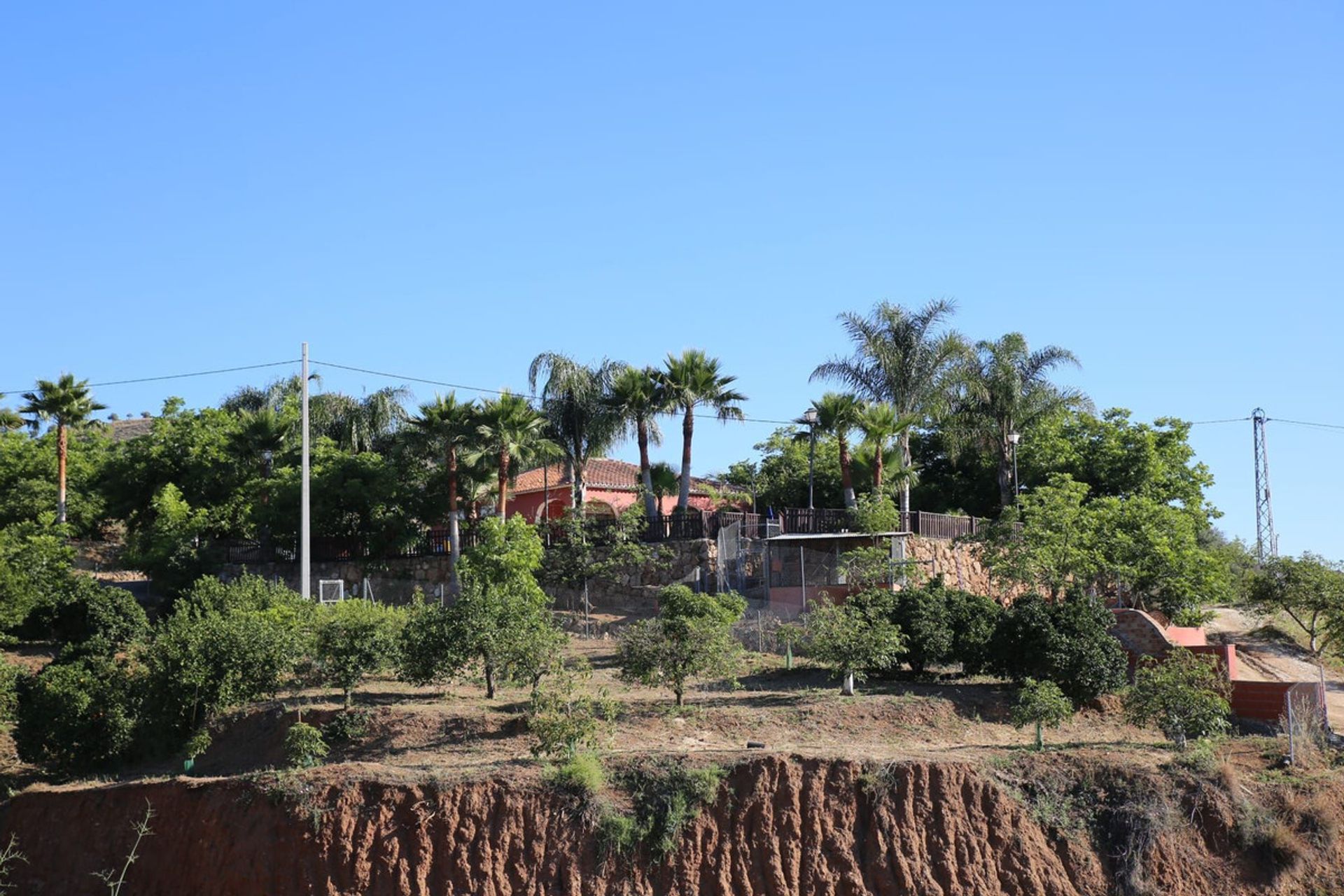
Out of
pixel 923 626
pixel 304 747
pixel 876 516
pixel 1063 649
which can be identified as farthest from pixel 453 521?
pixel 1063 649

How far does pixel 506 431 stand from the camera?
130 feet

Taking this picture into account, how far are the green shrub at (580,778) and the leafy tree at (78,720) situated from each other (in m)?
10.8

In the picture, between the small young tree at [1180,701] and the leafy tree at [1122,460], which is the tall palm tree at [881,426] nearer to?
the leafy tree at [1122,460]

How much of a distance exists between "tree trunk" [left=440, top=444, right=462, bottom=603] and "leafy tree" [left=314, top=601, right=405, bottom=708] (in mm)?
11052

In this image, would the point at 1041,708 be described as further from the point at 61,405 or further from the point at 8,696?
the point at 61,405

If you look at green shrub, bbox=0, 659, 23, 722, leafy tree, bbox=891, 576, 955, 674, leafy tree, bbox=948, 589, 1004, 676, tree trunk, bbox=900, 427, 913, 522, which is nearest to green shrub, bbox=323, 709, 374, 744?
green shrub, bbox=0, 659, 23, 722

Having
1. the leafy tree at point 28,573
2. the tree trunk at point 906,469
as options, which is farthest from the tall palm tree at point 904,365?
the leafy tree at point 28,573

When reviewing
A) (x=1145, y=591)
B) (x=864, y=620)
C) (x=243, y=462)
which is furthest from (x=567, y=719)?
(x=243, y=462)

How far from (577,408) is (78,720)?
64.0 feet

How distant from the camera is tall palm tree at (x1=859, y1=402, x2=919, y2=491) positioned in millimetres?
41312

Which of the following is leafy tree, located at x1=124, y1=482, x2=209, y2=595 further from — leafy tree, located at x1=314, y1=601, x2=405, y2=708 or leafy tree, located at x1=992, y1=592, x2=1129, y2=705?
leafy tree, located at x1=992, y1=592, x2=1129, y2=705

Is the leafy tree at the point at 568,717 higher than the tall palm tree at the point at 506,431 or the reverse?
the reverse

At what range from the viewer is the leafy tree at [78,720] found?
28.9 metres

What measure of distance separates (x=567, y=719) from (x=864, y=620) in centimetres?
797
